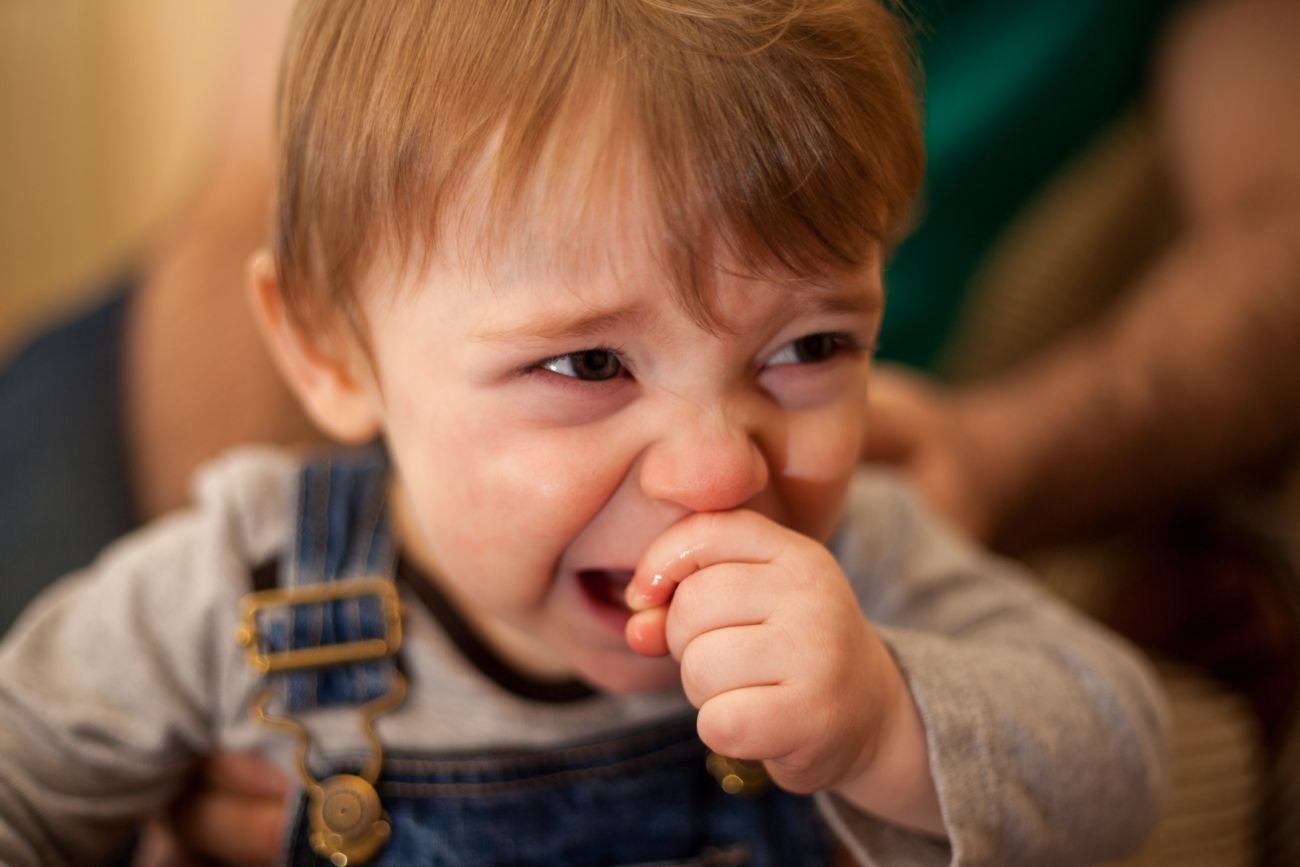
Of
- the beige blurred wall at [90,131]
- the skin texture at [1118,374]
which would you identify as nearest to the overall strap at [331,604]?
the skin texture at [1118,374]

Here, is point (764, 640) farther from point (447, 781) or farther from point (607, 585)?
point (447, 781)

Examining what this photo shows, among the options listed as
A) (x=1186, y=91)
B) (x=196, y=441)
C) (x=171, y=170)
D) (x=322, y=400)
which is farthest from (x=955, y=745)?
(x=171, y=170)

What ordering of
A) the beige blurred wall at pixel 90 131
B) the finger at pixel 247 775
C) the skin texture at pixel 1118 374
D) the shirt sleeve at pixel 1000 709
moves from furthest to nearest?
the beige blurred wall at pixel 90 131
the skin texture at pixel 1118 374
the finger at pixel 247 775
the shirt sleeve at pixel 1000 709

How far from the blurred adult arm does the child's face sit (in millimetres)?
516

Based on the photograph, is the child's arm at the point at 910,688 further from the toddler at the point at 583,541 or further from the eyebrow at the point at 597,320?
the eyebrow at the point at 597,320

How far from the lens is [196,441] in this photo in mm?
1043

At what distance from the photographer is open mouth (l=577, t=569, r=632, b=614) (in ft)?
2.03

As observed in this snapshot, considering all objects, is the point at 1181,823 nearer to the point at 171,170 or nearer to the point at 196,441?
the point at 196,441

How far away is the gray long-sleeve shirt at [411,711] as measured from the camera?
626mm

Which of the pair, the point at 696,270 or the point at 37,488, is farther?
the point at 37,488

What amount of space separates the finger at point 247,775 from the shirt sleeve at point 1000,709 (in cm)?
35

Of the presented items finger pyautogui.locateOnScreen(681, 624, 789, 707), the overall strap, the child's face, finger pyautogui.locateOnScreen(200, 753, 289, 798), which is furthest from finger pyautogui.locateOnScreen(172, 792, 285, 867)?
finger pyautogui.locateOnScreen(681, 624, 789, 707)

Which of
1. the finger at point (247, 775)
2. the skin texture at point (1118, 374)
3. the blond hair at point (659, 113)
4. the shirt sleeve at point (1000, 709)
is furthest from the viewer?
the skin texture at point (1118, 374)

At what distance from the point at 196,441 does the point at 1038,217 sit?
0.93 m
